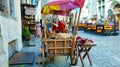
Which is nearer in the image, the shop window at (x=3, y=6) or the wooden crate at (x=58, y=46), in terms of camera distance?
the wooden crate at (x=58, y=46)

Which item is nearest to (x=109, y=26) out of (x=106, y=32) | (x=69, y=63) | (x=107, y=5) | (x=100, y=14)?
(x=106, y=32)

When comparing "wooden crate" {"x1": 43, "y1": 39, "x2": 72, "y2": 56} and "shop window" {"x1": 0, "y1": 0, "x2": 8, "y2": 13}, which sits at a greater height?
"shop window" {"x1": 0, "y1": 0, "x2": 8, "y2": 13}

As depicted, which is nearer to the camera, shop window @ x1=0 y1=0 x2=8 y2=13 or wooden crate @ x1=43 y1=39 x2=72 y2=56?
wooden crate @ x1=43 y1=39 x2=72 y2=56

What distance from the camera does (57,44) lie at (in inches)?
193

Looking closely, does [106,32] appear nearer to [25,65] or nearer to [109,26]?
[109,26]

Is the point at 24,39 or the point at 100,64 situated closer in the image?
the point at 100,64

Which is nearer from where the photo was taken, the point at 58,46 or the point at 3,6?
the point at 58,46

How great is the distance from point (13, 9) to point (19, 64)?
118 inches

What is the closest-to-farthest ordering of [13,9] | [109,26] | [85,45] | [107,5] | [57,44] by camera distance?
1. [57,44]
2. [85,45]
3. [13,9]
4. [109,26]
5. [107,5]

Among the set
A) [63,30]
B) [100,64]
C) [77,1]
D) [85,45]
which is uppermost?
[77,1]

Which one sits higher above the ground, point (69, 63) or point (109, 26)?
point (109, 26)

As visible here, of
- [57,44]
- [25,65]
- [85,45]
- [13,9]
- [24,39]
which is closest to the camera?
[57,44]

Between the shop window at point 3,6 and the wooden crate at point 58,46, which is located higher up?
the shop window at point 3,6

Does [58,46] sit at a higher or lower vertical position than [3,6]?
lower
